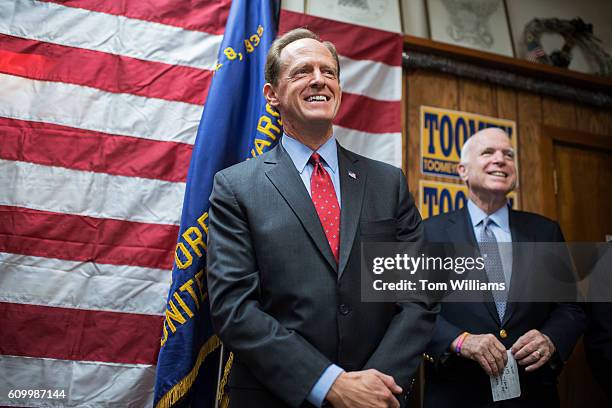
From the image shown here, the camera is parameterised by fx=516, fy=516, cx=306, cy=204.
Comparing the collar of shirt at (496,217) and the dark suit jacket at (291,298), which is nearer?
the dark suit jacket at (291,298)

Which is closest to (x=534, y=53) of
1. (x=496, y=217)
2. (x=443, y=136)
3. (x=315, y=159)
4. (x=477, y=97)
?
(x=477, y=97)

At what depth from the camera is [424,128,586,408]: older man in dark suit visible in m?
1.74

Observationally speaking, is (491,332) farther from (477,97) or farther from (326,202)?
(477,97)

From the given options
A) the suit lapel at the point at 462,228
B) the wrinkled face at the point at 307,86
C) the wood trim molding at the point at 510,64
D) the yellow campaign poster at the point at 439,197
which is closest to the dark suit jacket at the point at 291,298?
the wrinkled face at the point at 307,86

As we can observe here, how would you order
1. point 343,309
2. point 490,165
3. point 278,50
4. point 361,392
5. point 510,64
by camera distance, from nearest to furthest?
point 361,392 < point 343,309 < point 278,50 < point 490,165 < point 510,64

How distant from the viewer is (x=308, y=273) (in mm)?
1299

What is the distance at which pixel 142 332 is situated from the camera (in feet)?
6.81

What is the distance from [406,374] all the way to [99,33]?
189 cm

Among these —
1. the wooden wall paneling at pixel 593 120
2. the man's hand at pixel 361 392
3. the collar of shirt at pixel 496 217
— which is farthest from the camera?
the wooden wall paneling at pixel 593 120

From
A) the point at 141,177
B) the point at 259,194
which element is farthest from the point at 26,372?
the point at 259,194

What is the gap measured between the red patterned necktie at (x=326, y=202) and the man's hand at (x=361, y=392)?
311 mm

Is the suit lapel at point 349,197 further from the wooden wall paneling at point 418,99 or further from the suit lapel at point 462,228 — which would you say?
the wooden wall paneling at point 418,99

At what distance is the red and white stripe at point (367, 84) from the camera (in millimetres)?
2553

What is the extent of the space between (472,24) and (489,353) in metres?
2.06
